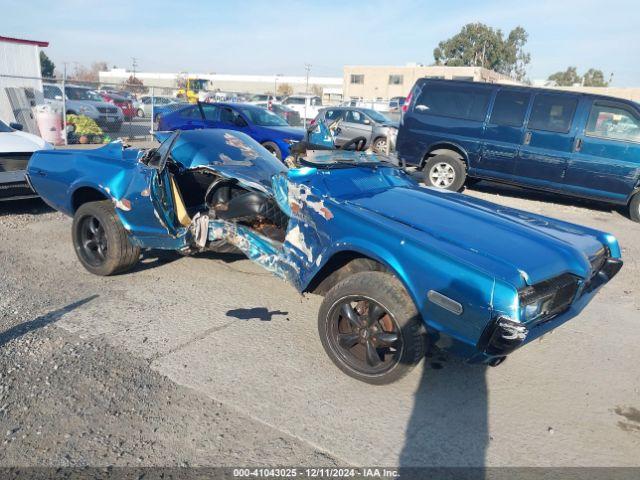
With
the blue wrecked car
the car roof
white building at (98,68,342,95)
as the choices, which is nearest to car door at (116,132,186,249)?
the blue wrecked car

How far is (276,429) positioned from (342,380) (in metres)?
0.67

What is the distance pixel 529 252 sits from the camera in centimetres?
299

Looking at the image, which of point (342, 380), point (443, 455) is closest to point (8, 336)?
point (342, 380)

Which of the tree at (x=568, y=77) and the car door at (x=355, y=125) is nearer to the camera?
the car door at (x=355, y=125)

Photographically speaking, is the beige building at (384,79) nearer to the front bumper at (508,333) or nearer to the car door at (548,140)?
the car door at (548,140)

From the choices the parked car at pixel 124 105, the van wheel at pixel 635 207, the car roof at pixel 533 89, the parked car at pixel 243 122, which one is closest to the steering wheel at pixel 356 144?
the car roof at pixel 533 89

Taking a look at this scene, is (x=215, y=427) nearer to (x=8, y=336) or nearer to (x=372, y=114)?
(x=8, y=336)

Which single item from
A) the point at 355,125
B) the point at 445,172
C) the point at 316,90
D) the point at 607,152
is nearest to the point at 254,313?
the point at 445,172

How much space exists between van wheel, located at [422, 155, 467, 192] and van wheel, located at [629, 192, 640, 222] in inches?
112

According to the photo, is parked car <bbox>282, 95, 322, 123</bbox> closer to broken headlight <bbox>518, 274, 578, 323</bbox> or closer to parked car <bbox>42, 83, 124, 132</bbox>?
parked car <bbox>42, 83, 124, 132</bbox>

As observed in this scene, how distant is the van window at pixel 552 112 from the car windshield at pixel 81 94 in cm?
1735

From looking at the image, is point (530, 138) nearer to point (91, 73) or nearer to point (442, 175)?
point (442, 175)

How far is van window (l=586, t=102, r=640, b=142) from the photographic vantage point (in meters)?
8.31

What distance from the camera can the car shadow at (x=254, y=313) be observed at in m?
4.20
